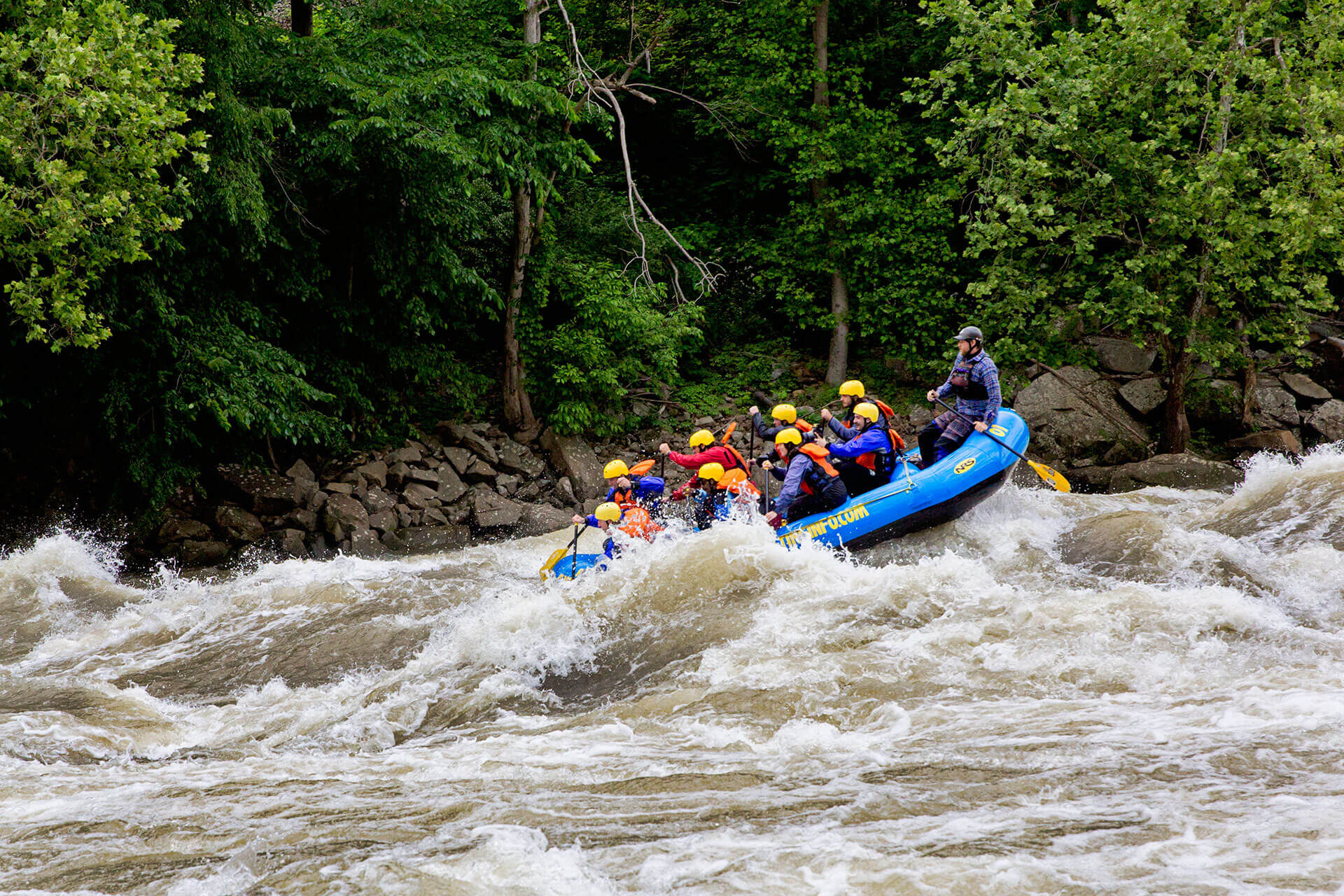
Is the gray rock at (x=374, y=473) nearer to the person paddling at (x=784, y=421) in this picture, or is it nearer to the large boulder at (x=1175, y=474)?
the person paddling at (x=784, y=421)

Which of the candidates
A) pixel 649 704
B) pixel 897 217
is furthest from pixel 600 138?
pixel 649 704

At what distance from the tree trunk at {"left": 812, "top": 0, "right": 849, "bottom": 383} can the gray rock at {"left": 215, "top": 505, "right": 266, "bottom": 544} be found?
28.8 feet

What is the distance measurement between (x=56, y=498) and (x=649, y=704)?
361 inches

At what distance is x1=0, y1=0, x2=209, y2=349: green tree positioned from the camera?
855 cm

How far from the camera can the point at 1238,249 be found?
40.0 ft

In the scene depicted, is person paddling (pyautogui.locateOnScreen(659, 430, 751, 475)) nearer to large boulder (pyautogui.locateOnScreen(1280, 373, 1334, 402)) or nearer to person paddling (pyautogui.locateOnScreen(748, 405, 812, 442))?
person paddling (pyautogui.locateOnScreen(748, 405, 812, 442))

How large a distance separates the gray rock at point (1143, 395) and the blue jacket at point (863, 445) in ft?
22.7

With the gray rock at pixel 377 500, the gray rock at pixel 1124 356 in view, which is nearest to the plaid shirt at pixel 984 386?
the gray rock at pixel 1124 356

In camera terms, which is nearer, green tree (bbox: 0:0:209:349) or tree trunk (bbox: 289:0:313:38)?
green tree (bbox: 0:0:209:349)

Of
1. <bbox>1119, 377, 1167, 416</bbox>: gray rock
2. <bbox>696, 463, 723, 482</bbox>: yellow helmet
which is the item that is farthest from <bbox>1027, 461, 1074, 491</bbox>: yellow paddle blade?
<bbox>1119, 377, 1167, 416</bbox>: gray rock

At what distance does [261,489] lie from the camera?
41.4 feet

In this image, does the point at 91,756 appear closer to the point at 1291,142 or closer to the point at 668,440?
the point at 668,440

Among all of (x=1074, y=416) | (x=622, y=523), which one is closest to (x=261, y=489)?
(x=622, y=523)

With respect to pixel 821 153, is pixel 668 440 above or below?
below
